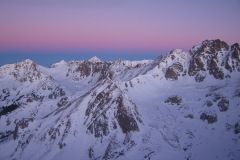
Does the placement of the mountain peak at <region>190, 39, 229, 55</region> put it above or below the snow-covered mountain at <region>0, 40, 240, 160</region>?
above

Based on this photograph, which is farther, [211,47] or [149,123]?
[211,47]

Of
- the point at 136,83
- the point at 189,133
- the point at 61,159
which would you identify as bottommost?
the point at 61,159

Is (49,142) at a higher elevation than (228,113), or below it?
below

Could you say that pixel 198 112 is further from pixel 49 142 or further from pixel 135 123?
pixel 49 142

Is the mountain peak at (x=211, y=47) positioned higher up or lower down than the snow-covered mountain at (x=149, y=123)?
higher up

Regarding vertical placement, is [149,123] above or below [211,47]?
below

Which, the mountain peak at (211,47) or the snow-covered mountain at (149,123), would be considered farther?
the mountain peak at (211,47)

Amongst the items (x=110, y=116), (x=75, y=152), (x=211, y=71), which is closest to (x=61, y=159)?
(x=75, y=152)

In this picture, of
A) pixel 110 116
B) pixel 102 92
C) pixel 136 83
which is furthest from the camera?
pixel 136 83

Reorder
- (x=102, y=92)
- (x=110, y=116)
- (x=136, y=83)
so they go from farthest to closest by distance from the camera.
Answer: (x=136, y=83) < (x=102, y=92) < (x=110, y=116)

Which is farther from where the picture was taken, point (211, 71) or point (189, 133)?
point (211, 71)

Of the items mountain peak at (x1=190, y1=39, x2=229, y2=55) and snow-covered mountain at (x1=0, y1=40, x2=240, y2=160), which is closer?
snow-covered mountain at (x1=0, y1=40, x2=240, y2=160)
